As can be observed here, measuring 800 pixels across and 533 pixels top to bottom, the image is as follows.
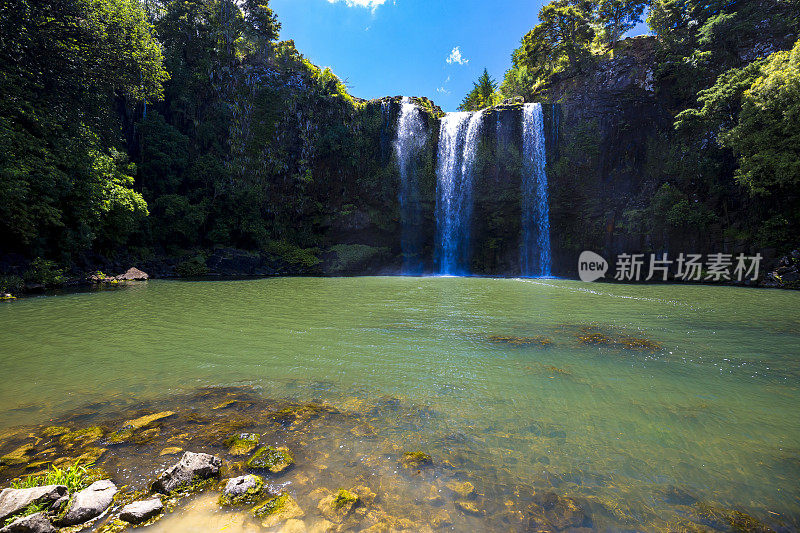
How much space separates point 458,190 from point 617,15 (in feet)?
63.5

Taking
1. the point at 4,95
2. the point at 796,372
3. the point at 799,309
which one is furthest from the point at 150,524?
the point at 4,95

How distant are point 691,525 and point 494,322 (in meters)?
5.52

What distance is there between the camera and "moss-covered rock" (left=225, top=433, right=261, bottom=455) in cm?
271

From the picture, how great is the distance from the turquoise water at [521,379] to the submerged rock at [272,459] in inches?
34.7

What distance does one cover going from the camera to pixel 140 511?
1.98 meters

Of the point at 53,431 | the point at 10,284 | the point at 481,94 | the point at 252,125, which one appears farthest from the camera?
the point at 481,94

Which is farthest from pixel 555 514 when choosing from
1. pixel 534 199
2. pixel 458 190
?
pixel 534 199

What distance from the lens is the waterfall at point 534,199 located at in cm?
2455

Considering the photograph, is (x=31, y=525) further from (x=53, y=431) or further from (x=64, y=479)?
(x=53, y=431)

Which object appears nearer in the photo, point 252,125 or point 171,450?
point 171,450

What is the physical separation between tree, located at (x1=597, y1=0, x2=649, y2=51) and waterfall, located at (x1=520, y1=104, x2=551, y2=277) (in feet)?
31.4

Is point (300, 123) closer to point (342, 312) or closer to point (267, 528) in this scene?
point (342, 312)

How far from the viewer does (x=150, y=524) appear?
1952 millimetres

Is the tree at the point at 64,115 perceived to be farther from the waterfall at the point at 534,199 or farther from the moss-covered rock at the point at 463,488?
the waterfall at the point at 534,199
